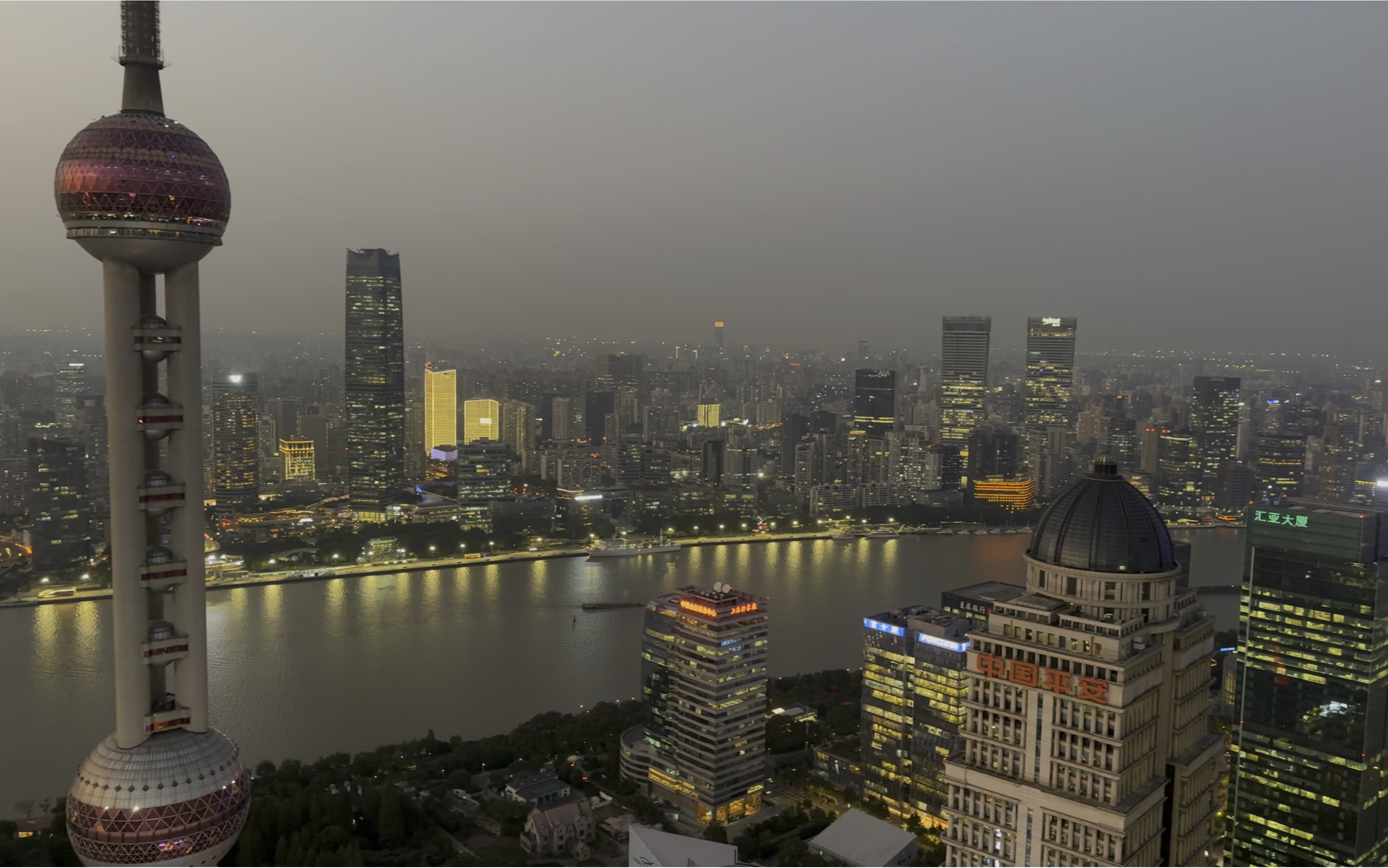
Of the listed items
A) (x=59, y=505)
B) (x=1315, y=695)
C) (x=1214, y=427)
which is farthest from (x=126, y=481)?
(x=1214, y=427)

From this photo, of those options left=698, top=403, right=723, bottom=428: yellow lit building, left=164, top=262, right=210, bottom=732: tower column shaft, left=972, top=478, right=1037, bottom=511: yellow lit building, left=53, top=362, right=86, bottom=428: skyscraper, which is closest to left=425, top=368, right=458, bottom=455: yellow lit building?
left=698, top=403, right=723, bottom=428: yellow lit building

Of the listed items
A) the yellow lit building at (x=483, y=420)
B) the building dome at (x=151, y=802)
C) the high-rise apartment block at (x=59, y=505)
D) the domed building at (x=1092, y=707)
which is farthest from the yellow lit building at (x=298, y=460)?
the domed building at (x=1092, y=707)

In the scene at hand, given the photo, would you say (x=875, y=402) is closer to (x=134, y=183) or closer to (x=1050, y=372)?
(x=1050, y=372)

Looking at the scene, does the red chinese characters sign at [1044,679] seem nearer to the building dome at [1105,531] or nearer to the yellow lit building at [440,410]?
the building dome at [1105,531]

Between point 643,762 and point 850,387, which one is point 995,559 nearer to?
point 643,762

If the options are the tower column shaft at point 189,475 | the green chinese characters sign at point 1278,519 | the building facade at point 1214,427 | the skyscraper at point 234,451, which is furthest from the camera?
the building facade at point 1214,427

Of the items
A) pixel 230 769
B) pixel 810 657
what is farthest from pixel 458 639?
pixel 230 769
